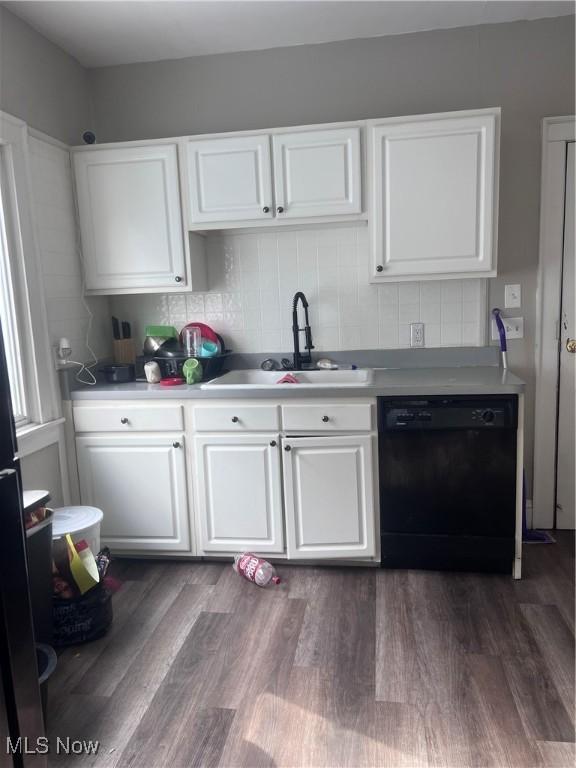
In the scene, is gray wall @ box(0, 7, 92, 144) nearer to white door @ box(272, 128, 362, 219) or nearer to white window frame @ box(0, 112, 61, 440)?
white window frame @ box(0, 112, 61, 440)

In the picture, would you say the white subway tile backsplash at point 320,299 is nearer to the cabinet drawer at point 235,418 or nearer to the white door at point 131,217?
the white door at point 131,217

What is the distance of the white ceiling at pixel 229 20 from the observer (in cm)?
251

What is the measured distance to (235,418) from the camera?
2613 millimetres

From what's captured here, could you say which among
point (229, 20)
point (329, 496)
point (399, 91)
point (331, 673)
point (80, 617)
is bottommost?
point (331, 673)

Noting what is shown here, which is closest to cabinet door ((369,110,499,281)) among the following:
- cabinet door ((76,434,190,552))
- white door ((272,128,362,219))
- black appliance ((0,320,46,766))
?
white door ((272,128,362,219))

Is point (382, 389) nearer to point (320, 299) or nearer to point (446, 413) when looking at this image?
point (446, 413)

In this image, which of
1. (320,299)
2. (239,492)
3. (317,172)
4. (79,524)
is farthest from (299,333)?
(79,524)

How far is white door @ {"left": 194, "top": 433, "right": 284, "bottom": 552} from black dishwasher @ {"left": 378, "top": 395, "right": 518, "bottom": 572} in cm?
49

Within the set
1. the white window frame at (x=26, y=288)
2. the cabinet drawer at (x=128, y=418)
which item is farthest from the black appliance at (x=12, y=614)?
the cabinet drawer at (x=128, y=418)

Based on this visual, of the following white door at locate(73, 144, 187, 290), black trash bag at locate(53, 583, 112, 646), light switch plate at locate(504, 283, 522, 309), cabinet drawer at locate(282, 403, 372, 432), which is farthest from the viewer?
light switch plate at locate(504, 283, 522, 309)

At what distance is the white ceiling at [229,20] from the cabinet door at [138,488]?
1887 mm

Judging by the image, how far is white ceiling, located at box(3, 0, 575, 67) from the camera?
2.51 metres

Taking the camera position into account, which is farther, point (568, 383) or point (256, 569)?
point (568, 383)

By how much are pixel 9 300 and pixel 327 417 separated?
147cm
